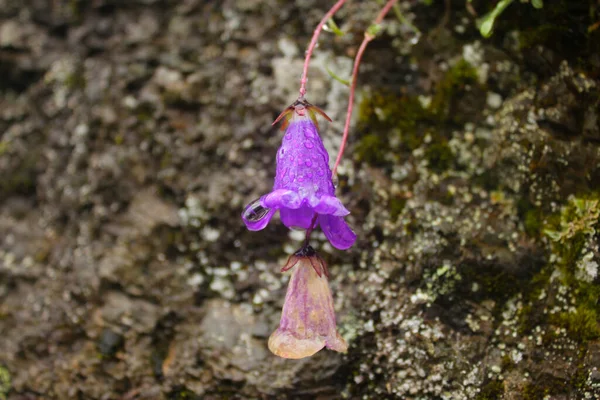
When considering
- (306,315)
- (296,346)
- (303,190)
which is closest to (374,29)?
(303,190)

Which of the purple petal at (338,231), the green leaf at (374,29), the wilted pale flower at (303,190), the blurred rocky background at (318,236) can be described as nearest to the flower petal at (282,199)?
the wilted pale flower at (303,190)

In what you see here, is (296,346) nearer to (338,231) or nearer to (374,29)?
(338,231)

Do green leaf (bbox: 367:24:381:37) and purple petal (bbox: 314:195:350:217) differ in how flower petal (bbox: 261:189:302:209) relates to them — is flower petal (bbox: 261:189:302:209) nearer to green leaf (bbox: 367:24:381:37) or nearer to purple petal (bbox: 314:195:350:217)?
purple petal (bbox: 314:195:350:217)

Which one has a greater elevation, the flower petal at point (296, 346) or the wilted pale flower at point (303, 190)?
the wilted pale flower at point (303, 190)

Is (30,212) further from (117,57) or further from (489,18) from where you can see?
(489,18)

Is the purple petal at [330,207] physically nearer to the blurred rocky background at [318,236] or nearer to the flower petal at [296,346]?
the flower petal at [296,346]

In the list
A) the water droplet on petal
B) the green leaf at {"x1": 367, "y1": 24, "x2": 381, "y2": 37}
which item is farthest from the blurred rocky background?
the water droplet on petal
